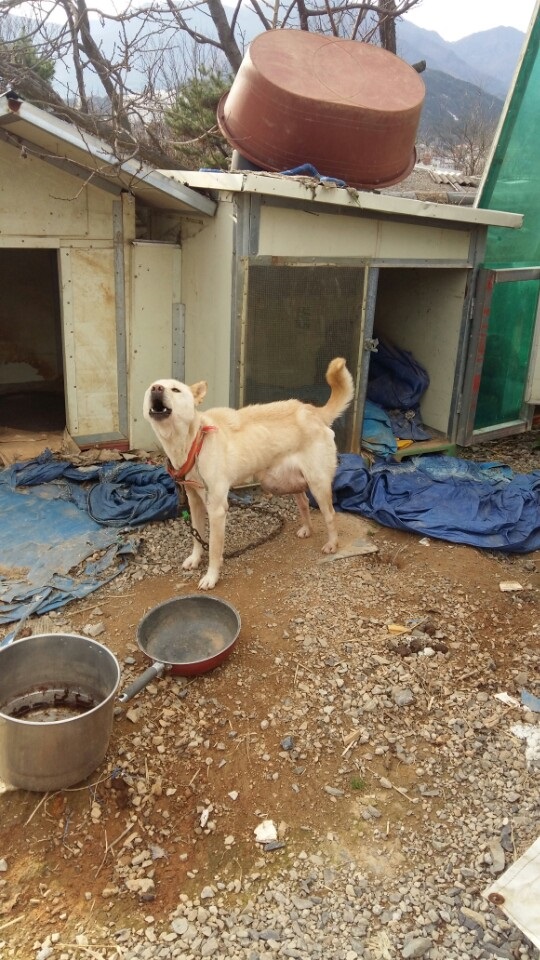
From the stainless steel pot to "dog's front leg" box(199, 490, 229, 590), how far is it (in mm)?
1554

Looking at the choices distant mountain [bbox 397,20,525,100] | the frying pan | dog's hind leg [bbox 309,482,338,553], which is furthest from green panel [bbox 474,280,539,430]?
distant mountain [bbox 397,20,525,100]

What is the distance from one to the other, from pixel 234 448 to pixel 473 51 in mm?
118399

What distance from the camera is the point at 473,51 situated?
10206cm

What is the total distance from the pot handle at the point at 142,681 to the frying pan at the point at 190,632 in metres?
Answer: 0.18

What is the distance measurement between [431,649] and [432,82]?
5577 cm

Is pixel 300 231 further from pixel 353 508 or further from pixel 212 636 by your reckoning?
pixel 212 636

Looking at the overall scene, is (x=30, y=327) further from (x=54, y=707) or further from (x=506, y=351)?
(x=54, y=707)

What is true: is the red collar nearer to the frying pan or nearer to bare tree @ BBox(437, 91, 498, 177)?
the frying pan

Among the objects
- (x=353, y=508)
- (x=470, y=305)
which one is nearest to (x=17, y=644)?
(x=353, y=508)

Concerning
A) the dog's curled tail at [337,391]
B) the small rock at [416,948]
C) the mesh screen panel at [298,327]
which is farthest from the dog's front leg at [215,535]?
the small rock at [416,948]

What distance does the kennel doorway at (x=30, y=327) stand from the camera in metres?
9.80

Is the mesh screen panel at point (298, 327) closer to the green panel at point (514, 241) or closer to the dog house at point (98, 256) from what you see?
the dog house at point (98, 256)

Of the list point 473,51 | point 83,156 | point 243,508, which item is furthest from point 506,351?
point 473,51

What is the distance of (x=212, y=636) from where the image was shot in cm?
458
